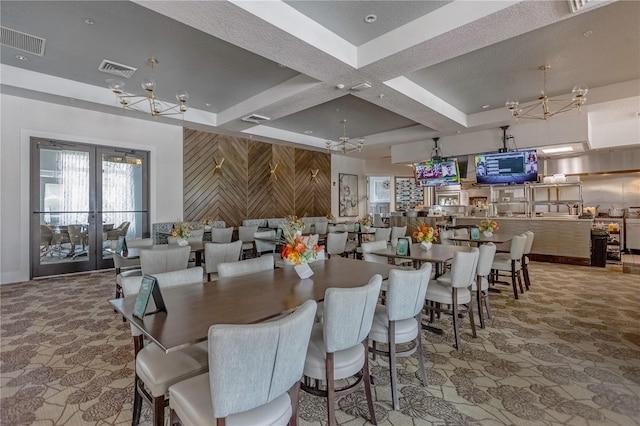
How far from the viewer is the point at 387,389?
236cm

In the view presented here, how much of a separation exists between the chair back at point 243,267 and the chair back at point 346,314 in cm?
122

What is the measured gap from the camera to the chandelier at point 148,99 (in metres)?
4.15

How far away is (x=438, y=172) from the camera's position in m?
8.45

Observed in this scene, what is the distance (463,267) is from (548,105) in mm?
5374

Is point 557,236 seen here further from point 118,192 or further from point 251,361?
point 118,192

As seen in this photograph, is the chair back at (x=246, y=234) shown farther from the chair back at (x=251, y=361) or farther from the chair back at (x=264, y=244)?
the chair back at (x=251, y=361)

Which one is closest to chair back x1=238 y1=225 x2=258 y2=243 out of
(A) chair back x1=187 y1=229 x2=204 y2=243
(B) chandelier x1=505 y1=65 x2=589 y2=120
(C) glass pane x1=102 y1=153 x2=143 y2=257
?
(A) chair back x1=187 y1=229 x2=204 y2=243

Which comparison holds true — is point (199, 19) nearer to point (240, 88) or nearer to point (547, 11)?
point (240, 88)

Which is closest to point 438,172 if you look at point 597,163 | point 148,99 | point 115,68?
point 597,163

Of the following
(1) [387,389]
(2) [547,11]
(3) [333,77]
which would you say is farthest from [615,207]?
(1) [387,389]

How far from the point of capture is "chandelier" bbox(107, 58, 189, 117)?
4.15 meters

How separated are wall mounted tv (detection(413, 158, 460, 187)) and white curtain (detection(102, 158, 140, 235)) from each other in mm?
7420

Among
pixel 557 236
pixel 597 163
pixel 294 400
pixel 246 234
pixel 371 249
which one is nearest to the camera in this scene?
pixel 294 400

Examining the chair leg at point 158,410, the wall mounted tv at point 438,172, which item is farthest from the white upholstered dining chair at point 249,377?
the wall mounted tv at point 438,172
